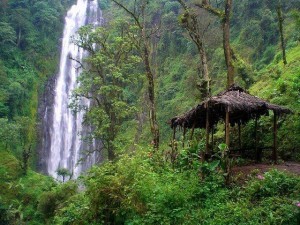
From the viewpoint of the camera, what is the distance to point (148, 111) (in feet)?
74.5

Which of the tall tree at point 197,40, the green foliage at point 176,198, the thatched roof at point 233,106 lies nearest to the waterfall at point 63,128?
the tall tree at point 197,40

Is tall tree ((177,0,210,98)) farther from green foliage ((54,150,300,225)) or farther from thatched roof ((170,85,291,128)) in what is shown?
green foliage ((54,150,300,225))

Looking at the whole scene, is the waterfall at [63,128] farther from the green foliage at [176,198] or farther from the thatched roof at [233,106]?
the green foliage at [176,198]

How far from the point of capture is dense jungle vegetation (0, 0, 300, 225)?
7.91 meters

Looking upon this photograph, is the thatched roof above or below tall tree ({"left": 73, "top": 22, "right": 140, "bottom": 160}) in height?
below

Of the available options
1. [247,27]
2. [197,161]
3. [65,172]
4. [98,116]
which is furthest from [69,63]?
[197,161]

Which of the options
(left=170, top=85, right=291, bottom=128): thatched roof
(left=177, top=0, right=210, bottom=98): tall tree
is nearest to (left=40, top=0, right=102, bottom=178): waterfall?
(left=177, top=0, right=210, bottom=98): tall tree

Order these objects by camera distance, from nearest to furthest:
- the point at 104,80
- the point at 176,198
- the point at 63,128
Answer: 1. the point at 176,198
2. the point at 104,80
3. the point at 63,128

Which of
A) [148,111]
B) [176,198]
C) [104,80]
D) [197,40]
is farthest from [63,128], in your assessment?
[176,198]

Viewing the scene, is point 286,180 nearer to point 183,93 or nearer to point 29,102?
point 183,93

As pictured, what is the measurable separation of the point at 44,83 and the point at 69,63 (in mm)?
3554

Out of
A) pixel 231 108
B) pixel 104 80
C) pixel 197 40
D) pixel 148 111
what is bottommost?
pixel 231 108

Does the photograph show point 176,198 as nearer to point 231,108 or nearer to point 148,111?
point 231,108

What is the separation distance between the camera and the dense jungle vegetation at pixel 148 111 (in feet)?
26.0
